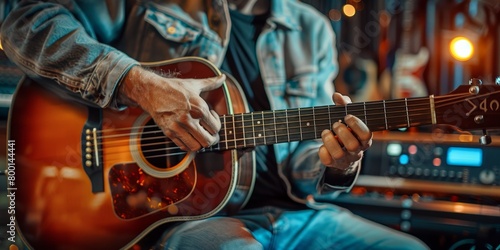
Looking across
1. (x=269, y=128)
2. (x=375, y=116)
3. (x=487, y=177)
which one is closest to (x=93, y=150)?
(x=269, y=128)

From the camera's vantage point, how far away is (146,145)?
1298 mm

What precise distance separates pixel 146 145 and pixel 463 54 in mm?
762

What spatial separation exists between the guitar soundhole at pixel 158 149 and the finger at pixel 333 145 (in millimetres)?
329

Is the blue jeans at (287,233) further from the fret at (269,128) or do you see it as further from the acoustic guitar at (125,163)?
the fret at (269,128)

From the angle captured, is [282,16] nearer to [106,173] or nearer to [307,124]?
[307,124]

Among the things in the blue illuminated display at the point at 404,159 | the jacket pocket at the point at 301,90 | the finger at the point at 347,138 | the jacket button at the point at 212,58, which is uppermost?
the jacket button at the point at 212,58

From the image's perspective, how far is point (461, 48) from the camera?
131cm

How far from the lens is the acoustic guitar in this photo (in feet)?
4.15

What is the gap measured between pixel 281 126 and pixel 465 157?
434 millimetres

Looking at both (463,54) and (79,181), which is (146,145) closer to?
(79,181)

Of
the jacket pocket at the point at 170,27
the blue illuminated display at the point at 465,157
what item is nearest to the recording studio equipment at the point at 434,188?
the blue illuminated display at the point at 465,157

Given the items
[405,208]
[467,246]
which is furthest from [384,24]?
[467,246]

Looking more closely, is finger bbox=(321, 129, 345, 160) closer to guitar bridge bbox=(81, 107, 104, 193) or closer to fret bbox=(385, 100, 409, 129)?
fret bbox=(385, 100, 409, 129)

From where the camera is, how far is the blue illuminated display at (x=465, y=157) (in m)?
1.29
